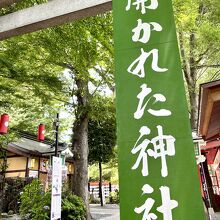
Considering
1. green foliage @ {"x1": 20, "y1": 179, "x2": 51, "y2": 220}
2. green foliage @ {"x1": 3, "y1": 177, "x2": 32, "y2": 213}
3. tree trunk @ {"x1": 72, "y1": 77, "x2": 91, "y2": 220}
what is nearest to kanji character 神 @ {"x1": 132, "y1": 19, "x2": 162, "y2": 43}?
green foliage @ {"x1": 20, "y1": 179, "x2": 51, "y2": 220}

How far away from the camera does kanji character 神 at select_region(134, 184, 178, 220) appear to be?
2249mm

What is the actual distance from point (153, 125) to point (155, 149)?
0.22 meters

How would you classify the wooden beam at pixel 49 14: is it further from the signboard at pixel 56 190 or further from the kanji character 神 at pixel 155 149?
the signboard at pixel 56 190

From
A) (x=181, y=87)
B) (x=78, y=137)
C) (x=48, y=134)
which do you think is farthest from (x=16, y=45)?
(x=48, y=134)

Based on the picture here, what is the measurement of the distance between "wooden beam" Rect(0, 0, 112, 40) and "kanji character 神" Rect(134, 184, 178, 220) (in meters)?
2.72

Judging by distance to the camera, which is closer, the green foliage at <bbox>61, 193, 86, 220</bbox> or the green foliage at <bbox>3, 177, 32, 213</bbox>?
the green foliage at <bbox>61, 193, 86, 220</bbox>

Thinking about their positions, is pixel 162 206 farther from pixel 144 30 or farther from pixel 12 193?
pixel 12 193

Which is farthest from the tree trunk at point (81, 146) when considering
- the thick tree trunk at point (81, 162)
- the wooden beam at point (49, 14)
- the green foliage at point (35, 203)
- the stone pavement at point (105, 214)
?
the wooden beam at point (49, 14)

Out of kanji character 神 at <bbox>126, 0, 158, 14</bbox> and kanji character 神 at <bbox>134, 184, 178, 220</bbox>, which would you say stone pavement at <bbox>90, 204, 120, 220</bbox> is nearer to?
kanji character 神 at <bbox>134, 184, 178, 220</bbox>

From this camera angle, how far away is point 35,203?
9.68m

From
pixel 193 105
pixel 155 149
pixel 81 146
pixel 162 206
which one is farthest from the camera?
pixel 193 105

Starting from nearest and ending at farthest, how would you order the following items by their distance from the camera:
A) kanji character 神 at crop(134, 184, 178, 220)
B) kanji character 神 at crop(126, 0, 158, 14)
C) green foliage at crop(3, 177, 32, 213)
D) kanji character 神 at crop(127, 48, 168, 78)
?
1. kanji character 神 at crop(134, 184, 178, 220)
2. kanji character 神 at crop(127, 48, 168, 78)
3. kanji character 神 at crop(126, 0, 158, 14)
4. green foliage at crop(3, 177, 32, 213)

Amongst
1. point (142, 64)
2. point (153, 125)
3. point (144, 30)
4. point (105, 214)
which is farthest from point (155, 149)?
point (105, 214)

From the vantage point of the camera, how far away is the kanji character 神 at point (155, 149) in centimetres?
239
